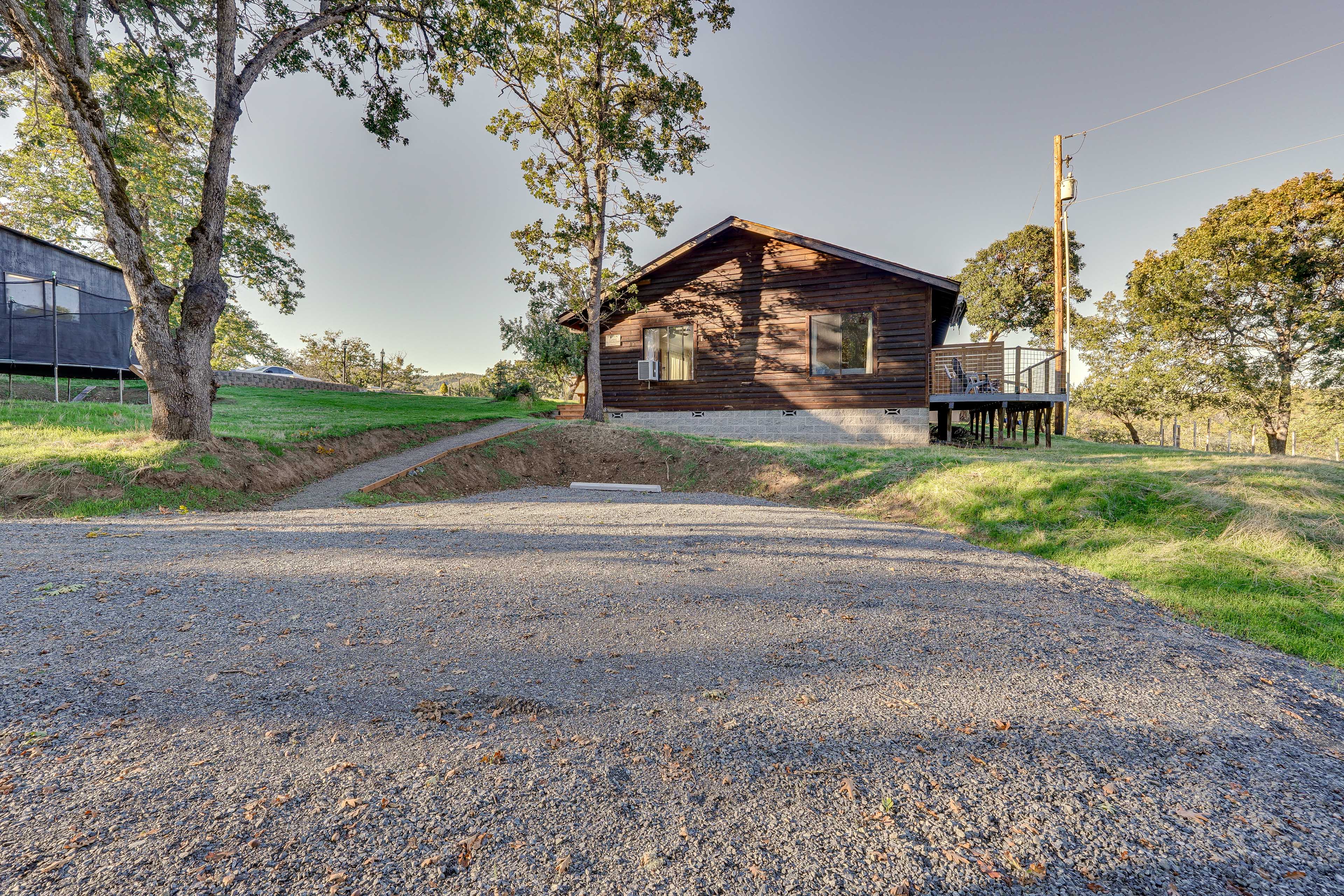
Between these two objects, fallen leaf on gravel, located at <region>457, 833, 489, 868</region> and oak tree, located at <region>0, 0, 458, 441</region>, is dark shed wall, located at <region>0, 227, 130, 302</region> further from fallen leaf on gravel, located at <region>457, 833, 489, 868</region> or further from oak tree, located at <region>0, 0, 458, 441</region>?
fallen leaf on gravel, located at <region>457, 833, 489, 868</region>

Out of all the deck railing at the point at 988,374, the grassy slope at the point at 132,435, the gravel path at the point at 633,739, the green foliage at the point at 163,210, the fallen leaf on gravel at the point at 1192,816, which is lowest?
the fallen leaf on gravel at the point at 1192,816

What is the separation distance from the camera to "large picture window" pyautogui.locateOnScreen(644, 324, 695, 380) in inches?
607

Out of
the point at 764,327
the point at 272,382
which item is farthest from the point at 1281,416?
the point at 272,382

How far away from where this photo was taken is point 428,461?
31.5ft

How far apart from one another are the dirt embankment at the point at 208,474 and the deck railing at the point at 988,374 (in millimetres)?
13404

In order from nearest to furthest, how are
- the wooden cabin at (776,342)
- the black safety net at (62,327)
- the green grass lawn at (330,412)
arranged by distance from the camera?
the green grass lawn at (330,412) → the black safety net at (62,327) → the wooden cabin at (776,342)

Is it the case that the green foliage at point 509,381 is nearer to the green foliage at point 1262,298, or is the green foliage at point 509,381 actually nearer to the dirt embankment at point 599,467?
the dirt embankment at point 599,467

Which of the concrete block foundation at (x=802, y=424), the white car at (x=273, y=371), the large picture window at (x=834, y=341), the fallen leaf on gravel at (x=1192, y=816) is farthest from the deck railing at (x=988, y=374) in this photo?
the white car at (x=273, y=371)

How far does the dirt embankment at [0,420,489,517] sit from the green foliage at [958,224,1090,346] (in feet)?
97.9

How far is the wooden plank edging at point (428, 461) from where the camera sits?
8125mm

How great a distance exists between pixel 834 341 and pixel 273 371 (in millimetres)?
31332

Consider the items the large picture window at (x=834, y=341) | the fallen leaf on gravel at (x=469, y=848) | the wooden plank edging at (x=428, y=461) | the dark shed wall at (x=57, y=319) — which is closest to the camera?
the fallen leaf on gravel at (x=469, y=848)

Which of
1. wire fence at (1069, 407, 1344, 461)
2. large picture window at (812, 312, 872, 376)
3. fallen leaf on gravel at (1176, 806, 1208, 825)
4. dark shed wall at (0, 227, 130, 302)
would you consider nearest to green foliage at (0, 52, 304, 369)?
dark shed wall at (0, 227, 130, 302)

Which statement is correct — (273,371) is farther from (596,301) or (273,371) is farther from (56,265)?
(596,301)
